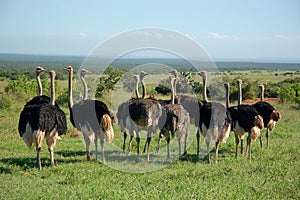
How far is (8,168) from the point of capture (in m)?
8.91

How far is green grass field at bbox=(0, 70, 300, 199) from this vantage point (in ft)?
23.7

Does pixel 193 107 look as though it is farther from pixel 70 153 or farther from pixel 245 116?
pixel 70 153

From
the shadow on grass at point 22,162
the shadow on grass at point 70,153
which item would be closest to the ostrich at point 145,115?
the shadow on grass at point 70,153

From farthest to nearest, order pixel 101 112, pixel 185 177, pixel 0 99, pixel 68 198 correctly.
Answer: pixel 0 99 → pixel 101 112 → pixel 185 177 → pixel 68 198

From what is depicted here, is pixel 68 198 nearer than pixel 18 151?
Yes

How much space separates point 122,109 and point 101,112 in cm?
126

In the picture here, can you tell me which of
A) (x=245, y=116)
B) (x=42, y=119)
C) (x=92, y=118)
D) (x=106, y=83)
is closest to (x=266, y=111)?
(x=245, y=116)

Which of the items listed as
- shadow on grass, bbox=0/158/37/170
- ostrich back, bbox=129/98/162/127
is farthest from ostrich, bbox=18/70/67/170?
ostrich back, bbox=129/98/162/127

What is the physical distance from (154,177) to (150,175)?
0.25 meters

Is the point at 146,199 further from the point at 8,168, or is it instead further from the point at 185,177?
the point at 8,168

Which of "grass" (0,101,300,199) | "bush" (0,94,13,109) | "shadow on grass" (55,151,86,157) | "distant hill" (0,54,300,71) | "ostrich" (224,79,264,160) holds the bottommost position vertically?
"shadow on grass" (55,151,86,157)

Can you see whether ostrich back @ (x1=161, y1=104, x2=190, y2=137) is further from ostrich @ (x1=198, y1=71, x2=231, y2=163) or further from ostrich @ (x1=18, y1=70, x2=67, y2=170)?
ostrich @ (x1=18, y1=70, x2=67, y2=170)

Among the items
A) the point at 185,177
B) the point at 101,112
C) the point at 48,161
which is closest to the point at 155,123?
the point at 101,112

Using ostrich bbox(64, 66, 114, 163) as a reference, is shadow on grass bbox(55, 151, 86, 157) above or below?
below
